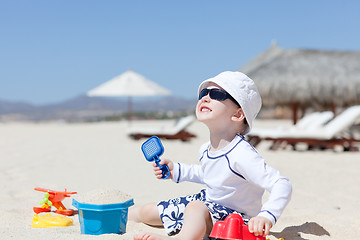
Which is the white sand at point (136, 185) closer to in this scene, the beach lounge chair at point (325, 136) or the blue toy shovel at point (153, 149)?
the blue toy shovel at point (153, 149)

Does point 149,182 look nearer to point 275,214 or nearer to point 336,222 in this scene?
point 336,222

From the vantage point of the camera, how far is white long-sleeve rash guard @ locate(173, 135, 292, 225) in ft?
7.10

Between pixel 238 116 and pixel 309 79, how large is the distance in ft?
44.5

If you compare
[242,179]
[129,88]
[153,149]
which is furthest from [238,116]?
[129,88]

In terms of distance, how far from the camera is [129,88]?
13906mm

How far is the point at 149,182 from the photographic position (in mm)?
4883

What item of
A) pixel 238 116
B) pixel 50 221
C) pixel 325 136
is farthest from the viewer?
pixel 325 136

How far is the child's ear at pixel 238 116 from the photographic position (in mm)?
2416

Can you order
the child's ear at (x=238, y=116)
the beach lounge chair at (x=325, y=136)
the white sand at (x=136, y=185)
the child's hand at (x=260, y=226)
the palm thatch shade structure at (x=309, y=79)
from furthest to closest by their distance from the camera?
the palm thatch shade structure at (x=309, y=79) → the beach lounge chair at (x=325, y=136) → the white sand at (x=136, y=185) → the child's ear at (x=238, y=116) → the child's hand at (x=260, y=226)

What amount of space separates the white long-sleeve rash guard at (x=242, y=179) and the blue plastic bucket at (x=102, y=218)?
481 millimetres

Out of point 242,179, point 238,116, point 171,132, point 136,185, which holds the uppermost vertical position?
point 238,116

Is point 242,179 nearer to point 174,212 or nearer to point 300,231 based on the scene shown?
point 174,212

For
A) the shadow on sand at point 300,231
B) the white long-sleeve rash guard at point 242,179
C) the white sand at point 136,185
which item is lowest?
the white sand at point 136,185

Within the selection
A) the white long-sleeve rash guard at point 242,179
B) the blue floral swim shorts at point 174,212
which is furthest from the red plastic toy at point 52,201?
the white long-sleeve rash guard at point 242,179
